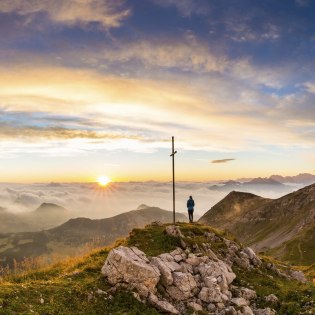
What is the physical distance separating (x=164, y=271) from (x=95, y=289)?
5197 mm

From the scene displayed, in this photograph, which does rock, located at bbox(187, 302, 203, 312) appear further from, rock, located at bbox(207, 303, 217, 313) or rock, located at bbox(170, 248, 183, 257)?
rock, located at bbox(170, 248, 183, 257)

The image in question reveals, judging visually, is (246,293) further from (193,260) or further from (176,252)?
(176,252)

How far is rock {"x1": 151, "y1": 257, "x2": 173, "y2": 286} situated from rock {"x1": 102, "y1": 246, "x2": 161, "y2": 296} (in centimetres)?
54

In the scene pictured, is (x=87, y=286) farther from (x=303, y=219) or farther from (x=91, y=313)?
(x=303, y=219)

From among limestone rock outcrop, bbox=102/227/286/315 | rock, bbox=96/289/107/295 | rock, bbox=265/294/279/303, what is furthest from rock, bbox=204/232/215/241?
rock, bbox=96/289/107/295

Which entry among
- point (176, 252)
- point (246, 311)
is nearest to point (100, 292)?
point (176, 252)

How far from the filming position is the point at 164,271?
83.5 feet

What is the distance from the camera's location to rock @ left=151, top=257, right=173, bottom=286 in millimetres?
25109

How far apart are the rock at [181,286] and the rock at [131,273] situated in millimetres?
1514

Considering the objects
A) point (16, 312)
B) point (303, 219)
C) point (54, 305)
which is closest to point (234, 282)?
point (54, 305)

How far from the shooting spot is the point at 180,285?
25281 mm

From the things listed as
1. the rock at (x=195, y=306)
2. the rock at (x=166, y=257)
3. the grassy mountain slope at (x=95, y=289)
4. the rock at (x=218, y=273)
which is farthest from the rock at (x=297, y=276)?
the rock at (x=195, y=306)

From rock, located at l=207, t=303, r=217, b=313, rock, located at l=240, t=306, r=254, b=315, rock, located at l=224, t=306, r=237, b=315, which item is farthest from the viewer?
rock, located at l=207, t=303, r=217, b=313

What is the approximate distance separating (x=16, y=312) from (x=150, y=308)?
27.4 ft
